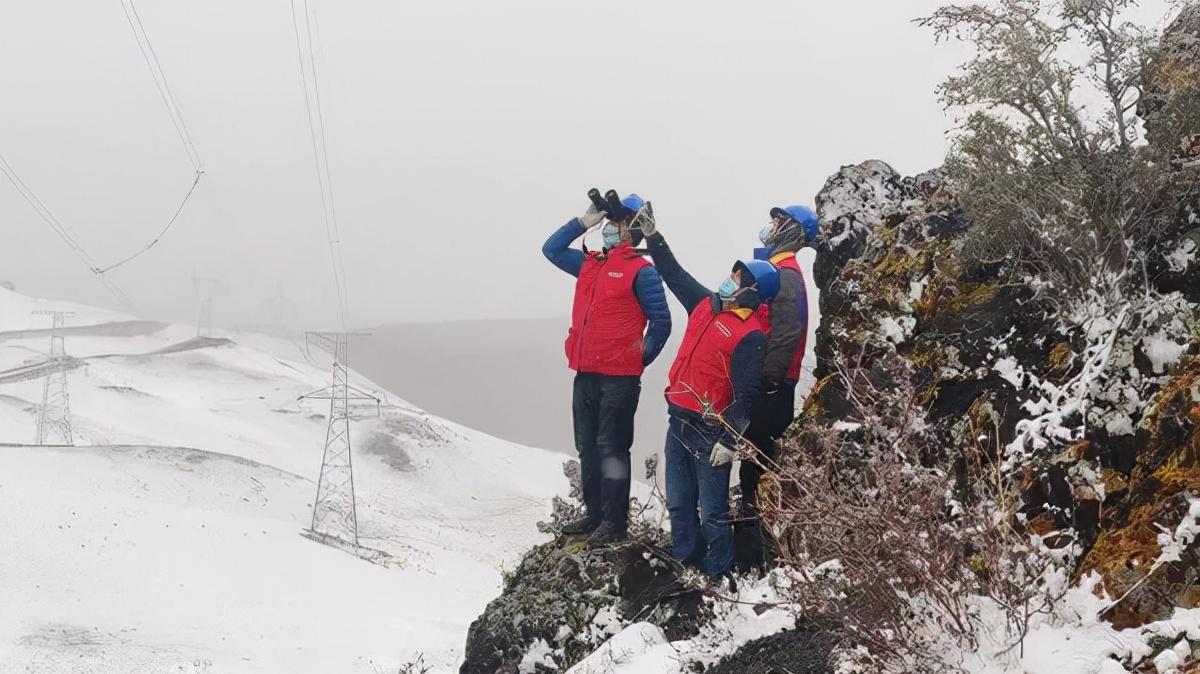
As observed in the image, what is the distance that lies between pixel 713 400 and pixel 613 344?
108cm

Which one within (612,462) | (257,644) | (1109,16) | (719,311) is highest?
(1109,16)

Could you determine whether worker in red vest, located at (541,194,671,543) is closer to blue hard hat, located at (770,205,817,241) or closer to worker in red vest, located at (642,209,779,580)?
worker in red vest, located at (642,209,779,580)

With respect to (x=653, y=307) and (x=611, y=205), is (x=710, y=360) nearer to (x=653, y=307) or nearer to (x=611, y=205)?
(x=653, y=307)

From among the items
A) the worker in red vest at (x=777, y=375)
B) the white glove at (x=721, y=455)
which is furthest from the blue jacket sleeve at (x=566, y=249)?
the white glove at (x=721, y=455)

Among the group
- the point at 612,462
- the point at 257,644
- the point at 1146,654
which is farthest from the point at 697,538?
the point at 257,644

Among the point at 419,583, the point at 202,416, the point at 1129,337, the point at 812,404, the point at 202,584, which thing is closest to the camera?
the point at 1129,337

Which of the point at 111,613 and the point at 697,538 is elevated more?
the point at 697,538

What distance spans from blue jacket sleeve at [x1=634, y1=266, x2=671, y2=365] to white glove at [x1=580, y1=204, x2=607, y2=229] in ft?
1.76

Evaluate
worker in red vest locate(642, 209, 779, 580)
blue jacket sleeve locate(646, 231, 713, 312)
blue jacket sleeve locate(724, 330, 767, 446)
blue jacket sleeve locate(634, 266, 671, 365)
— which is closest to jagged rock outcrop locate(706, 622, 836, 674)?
worker in red vest locate(642, 209, 779, 580)

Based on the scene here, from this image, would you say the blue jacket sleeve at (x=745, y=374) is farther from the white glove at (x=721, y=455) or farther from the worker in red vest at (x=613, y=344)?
the worker in red vest at (x=613, y=344)

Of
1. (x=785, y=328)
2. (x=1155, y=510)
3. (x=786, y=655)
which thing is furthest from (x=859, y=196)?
(x=1155, y=510)

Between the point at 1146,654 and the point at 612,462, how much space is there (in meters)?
4.26

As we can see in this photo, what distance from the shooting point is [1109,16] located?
19.2ft

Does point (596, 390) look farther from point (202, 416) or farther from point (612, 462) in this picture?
point (202, 416)
